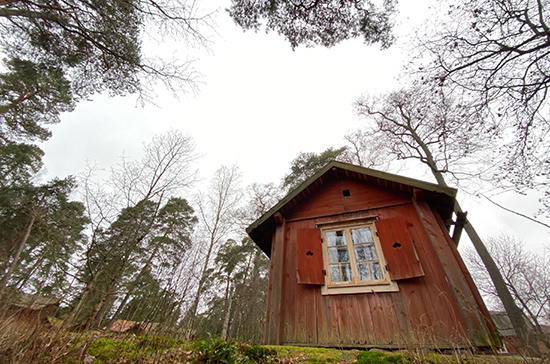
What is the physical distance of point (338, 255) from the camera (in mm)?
5316

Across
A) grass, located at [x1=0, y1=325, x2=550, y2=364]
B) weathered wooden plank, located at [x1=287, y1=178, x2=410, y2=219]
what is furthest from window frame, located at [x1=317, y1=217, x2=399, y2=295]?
grass, located at [x1=0, y1=325, x2=550, y2=364]

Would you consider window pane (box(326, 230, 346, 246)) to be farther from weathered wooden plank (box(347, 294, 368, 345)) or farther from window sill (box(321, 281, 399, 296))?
weathered wooden plank (box(347, 294, 368, 345))

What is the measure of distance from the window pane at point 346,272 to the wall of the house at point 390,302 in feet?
1.13

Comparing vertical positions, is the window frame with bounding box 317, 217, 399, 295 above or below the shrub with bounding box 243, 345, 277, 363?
above

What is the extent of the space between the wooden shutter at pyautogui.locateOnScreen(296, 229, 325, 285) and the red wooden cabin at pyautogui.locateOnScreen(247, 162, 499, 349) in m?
0.02

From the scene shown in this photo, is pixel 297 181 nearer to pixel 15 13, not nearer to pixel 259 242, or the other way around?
pixel 259 242

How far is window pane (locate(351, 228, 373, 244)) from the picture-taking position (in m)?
5.32

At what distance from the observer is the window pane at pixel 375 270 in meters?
4.79

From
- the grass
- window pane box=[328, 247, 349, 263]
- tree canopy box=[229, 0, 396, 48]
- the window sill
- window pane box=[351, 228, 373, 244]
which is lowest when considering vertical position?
the grass

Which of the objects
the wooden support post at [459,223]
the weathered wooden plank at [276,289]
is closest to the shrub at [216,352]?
the weathered wooden plank at [276,289]

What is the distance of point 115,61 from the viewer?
6344 mm

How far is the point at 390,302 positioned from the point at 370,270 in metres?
0.67

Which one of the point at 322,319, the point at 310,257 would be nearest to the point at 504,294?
the point at 322,319

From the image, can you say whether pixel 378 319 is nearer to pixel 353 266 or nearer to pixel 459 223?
pixel 353 266
